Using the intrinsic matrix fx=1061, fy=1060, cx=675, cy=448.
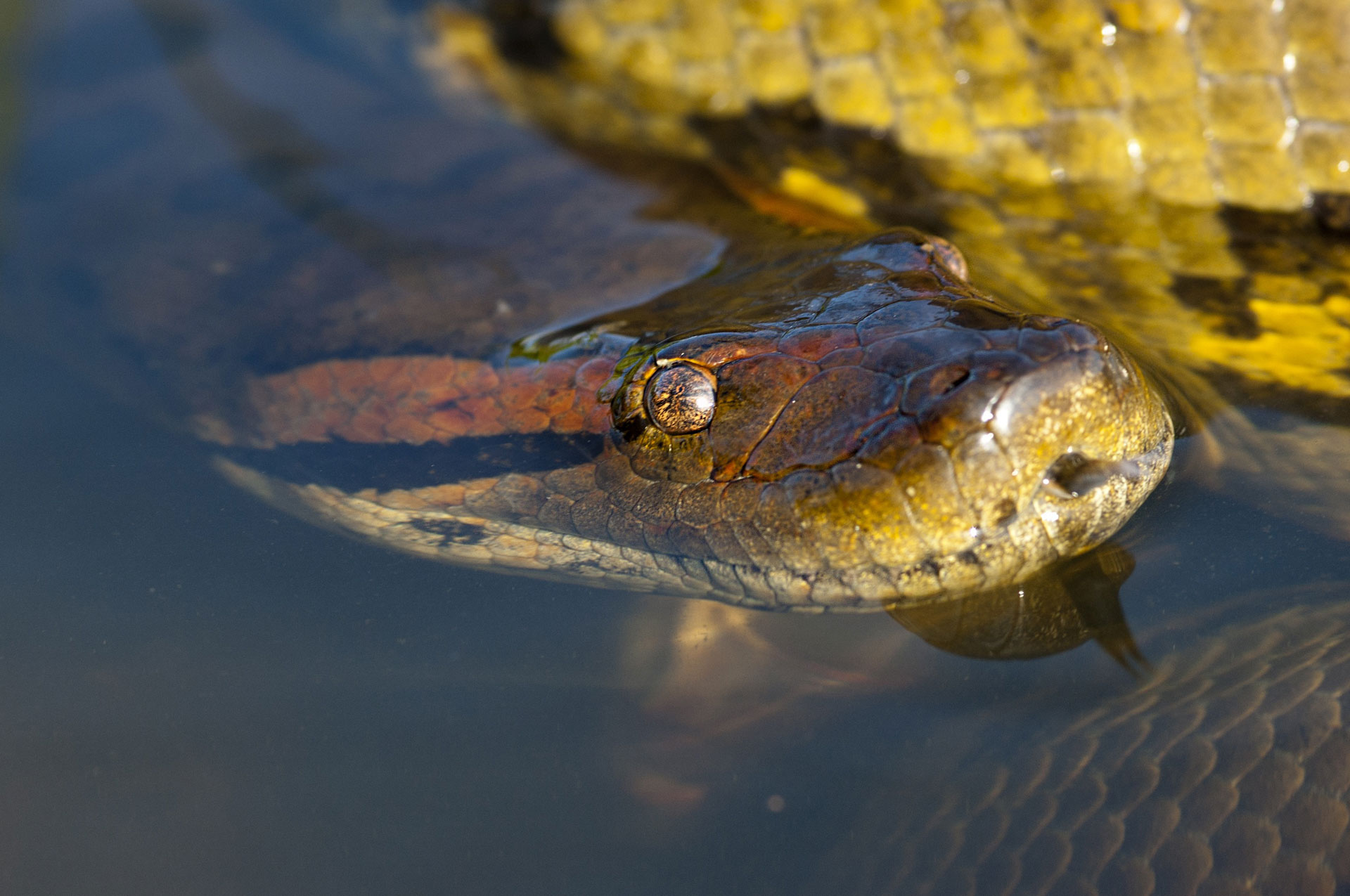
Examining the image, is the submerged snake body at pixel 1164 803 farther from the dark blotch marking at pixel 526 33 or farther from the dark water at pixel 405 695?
the dark blotch marking at pixel 526 33

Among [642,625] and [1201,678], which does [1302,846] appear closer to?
[1201,678]

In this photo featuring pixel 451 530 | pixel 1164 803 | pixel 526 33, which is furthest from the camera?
pixel 526 33

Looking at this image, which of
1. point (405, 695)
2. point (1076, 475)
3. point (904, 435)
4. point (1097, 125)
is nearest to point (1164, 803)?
point (1076, 475)

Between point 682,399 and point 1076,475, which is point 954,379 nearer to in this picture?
point 1076,475

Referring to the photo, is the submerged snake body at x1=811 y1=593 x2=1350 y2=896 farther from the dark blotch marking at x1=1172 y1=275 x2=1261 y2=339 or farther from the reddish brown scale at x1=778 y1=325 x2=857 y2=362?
the dark blotch marking at x1=1172 y1=275 x2=1261 y2=339

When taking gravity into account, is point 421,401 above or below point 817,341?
below

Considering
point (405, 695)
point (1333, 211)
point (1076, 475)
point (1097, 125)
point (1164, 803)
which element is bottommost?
point (405, 695)
